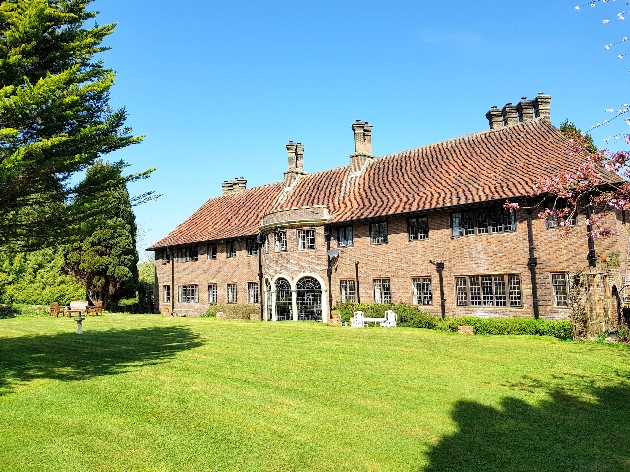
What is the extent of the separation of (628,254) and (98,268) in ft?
112

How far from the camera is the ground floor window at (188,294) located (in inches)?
1555

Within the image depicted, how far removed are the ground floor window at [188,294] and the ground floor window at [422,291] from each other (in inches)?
744

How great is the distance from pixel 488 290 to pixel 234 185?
87.0ft

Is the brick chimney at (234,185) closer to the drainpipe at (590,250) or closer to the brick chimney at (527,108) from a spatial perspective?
the brick chimney at (527,108)

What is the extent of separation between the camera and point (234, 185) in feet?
147

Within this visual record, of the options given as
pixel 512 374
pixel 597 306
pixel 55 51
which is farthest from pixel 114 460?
pixel 597 306

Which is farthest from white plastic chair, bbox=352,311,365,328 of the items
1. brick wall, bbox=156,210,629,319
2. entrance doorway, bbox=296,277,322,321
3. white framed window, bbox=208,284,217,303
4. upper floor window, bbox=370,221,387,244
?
white framed window, bbox=208,284,217,303

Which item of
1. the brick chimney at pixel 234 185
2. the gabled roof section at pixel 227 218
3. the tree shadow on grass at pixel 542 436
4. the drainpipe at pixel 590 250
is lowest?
→ the tree shadow on grass at pixel 542 436

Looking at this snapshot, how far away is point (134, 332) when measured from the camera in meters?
24.2

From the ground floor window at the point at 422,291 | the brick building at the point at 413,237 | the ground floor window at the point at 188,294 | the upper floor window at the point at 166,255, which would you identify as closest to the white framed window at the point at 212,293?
the brick building at the point at 413,237

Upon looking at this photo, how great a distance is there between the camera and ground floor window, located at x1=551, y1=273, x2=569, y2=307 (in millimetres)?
21953

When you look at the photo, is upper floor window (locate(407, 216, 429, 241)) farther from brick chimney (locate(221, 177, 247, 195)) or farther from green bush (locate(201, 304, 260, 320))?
brick chimney (locate(221, 177, 247, 195))

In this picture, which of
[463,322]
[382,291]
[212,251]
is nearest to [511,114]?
[382,291]

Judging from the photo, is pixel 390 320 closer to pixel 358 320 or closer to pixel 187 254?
pixel 358 320
